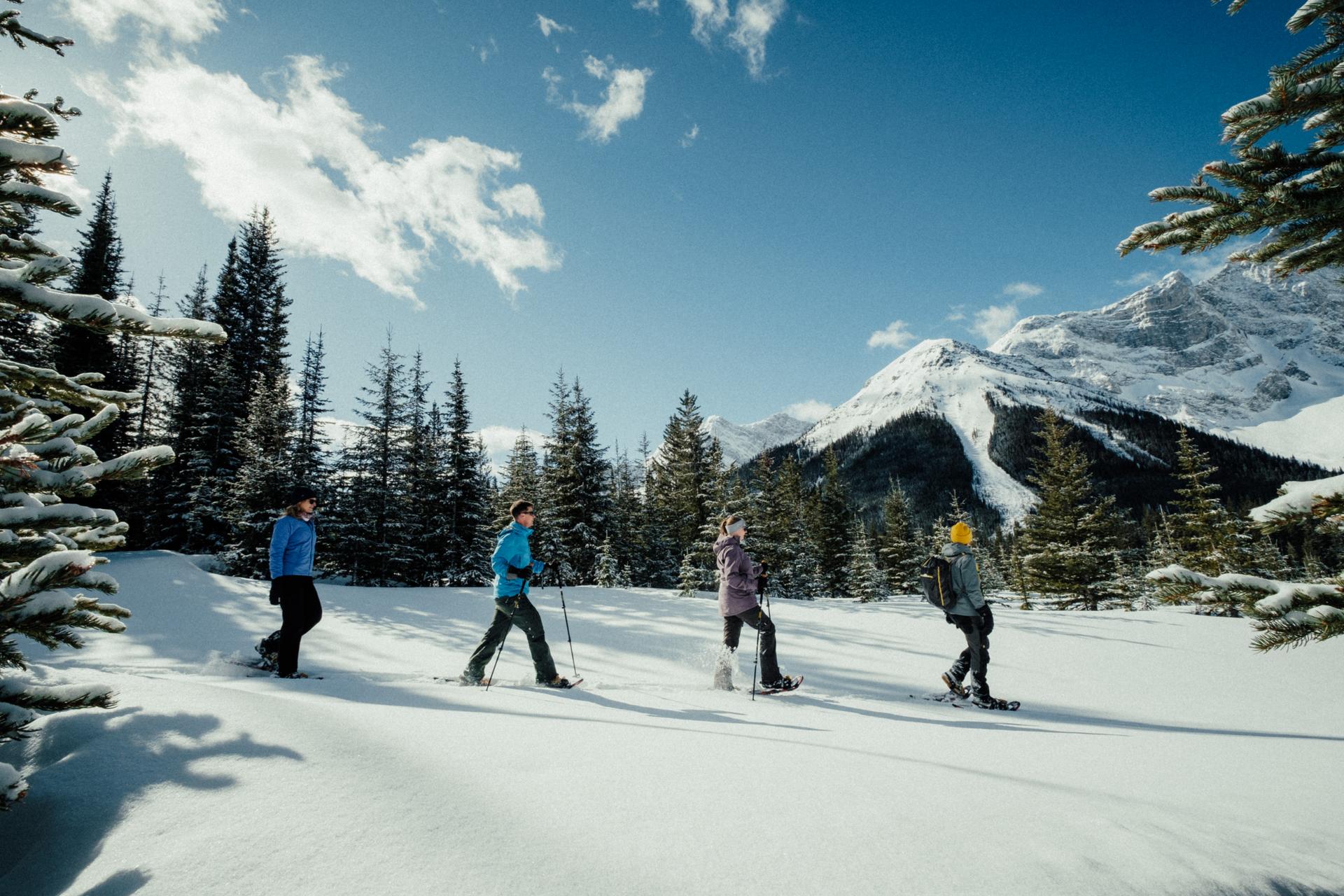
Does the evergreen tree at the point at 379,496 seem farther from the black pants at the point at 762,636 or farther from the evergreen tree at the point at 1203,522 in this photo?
the evergreen tree at the point at 1203,522

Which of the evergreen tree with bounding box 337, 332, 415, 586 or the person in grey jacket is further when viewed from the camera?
the evergreen tree with bounding box 337, 332, 415, 586

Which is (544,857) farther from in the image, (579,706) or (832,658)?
(832,658)

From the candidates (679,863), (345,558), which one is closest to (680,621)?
(679,863)

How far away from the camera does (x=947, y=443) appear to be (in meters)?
166

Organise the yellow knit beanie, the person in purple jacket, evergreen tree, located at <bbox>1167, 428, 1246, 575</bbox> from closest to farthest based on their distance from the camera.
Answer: the person in purple jacket < the yellow knit beanie < evergreen tree, located at <bbox>1167, 428, 1246, 575</bbox>

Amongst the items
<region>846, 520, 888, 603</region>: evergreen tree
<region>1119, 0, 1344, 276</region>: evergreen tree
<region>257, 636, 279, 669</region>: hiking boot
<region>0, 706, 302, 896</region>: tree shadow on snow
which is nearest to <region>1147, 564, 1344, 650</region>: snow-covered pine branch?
<region>1119, 0, 1344, 276</region>: evergreen tree

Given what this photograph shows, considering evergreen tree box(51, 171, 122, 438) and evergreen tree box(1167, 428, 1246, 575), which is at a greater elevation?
evergreen tree box(51, 171, 122, 438)

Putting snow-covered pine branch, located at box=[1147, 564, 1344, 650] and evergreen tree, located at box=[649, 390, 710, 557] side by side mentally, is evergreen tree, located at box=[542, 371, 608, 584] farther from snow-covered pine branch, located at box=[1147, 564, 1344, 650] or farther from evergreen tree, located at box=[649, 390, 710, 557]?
snow-covered pine branch, located at box=[1147, 564, 1344, 650]

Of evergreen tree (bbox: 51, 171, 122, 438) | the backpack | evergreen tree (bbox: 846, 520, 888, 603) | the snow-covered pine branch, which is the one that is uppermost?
evergreen tree (bbox: 51, 171, 122, 438)

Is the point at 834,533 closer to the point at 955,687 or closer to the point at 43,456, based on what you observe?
the point at 955,687

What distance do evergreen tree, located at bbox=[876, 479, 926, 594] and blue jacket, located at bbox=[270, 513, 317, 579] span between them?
140 feet

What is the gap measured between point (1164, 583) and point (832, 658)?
24.1ft

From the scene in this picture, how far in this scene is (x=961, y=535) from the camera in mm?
7141

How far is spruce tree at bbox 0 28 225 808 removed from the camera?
5.96 feet
